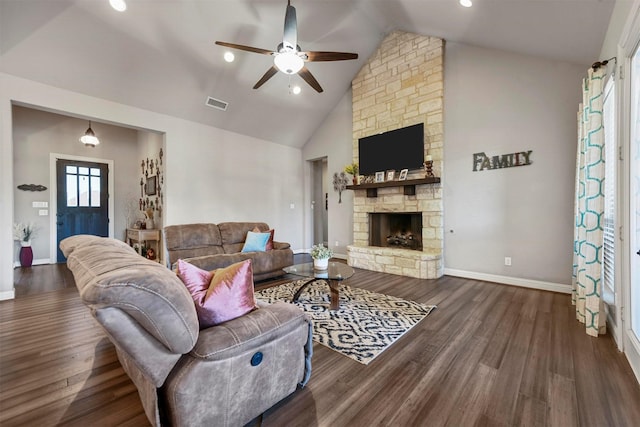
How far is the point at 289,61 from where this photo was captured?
2.85 metres

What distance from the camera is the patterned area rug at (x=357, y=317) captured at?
2186mm

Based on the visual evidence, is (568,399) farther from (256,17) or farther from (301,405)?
(256,17)

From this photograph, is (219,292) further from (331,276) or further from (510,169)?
(510,169)

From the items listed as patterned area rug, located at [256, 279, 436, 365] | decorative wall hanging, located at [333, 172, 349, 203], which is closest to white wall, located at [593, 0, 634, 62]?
patterned area rug, located at [256, 279, 436, 365]

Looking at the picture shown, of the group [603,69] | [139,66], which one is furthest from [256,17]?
[603,69]

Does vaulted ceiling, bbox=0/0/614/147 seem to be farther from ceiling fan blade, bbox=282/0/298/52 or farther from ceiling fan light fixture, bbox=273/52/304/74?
ceiling fan light fixture, bbox=273/52/304/74

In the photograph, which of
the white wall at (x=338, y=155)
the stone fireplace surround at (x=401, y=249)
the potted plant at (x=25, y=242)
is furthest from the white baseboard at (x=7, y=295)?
the white wall at (x=338, y=155)

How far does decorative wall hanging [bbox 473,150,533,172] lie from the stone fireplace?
1.86ft

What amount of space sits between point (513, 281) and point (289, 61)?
13.8 ft

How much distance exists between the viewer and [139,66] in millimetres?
3863

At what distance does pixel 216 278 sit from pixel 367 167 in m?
4.32

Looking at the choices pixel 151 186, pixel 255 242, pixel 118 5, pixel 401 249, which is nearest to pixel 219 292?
pixel 255 242

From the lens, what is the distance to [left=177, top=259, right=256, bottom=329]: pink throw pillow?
1.37 metres

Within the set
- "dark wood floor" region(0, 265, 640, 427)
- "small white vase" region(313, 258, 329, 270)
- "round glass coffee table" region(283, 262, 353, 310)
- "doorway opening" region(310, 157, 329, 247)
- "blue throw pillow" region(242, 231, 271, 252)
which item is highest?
"doorway opening" region(310, 157, 329, 247)
